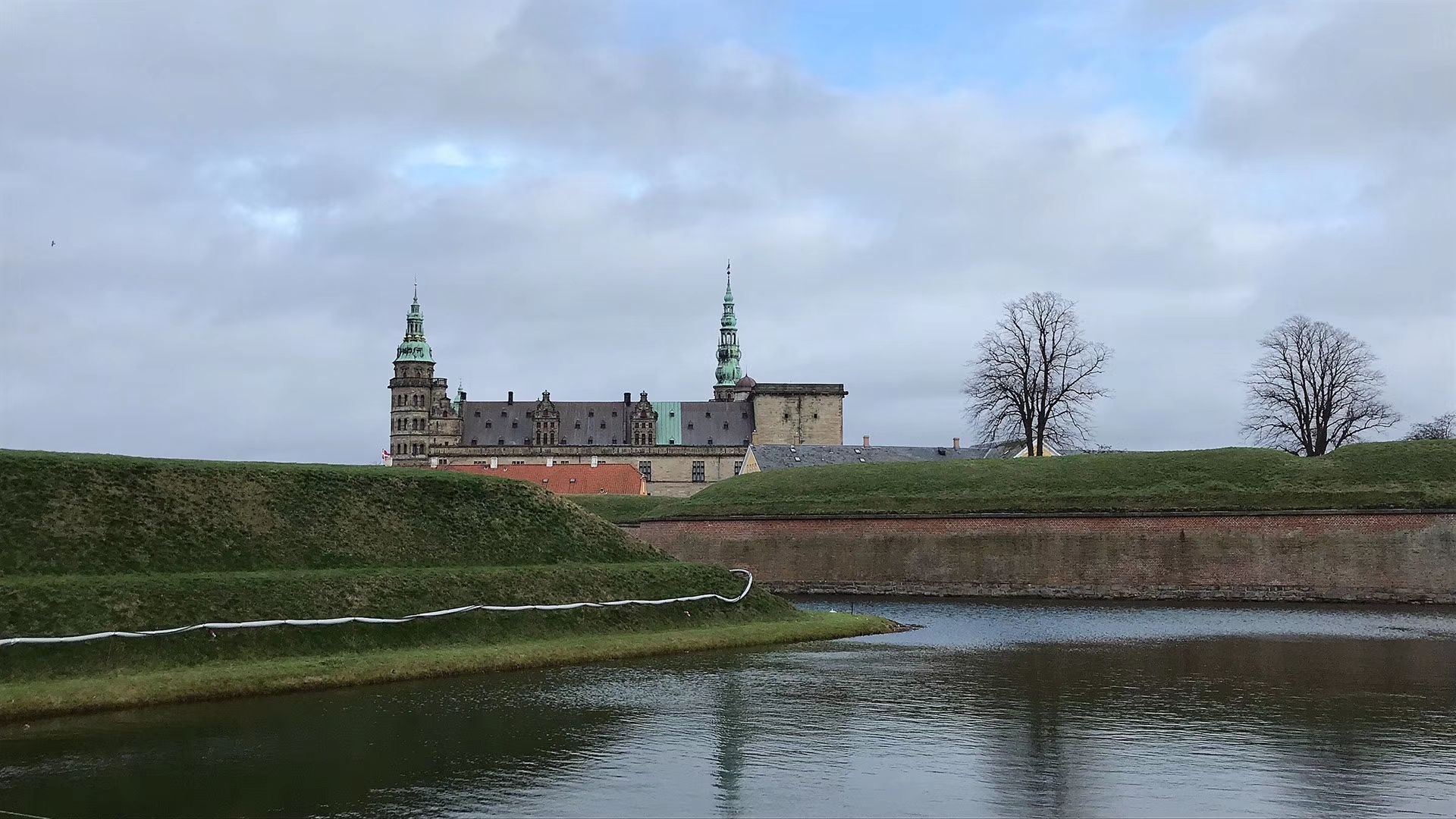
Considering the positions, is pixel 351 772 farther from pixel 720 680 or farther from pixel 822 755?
pixel 720 680

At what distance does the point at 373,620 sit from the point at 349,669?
80.4 inches

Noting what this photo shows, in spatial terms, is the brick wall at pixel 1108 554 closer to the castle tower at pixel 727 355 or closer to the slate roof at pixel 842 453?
the slate roof at pixel 842 453

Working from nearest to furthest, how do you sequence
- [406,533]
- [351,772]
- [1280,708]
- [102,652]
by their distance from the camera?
[351,772] → [1280,708] → [102,652] → [406,533]

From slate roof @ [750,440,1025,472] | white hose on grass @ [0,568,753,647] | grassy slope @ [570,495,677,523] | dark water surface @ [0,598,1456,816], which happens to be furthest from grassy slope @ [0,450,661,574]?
slate roof @ [750,440,1025,472]

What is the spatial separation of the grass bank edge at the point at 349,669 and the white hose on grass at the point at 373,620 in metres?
0.80

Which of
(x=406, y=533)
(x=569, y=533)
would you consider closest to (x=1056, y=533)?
(x=569, y=533)

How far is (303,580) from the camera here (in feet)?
74.8

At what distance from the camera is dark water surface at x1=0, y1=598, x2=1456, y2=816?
1231cm

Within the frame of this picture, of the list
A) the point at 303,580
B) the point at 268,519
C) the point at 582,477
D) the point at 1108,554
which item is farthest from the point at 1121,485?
the point at 582,477

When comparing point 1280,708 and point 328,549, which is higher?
point 328,549

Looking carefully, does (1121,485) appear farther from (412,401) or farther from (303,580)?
(412,401)

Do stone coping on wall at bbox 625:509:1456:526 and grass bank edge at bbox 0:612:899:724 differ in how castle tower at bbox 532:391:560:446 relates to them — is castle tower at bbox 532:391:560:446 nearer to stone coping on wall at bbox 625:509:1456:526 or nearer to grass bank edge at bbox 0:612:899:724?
stone coping on wall at bbox 625:509:1456:526

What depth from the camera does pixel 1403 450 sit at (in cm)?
4278

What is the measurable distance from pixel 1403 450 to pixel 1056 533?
11644 millimetres
